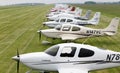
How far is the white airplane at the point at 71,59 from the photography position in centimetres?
1437

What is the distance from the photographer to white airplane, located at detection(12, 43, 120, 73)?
47.1ft

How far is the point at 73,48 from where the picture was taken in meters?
14.6

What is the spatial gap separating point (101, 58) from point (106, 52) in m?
0.42

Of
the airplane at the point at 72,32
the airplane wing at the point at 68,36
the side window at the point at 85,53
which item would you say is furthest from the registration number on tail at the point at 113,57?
the airplane at the point at 72,32

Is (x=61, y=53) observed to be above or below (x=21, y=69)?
above

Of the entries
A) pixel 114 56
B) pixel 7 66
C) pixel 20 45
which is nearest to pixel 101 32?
pixel 20 45

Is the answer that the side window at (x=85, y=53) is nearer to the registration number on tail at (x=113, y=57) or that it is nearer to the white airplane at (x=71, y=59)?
the white airplane at (x=71, y=59)

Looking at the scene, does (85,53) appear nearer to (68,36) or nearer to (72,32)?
(68,36)

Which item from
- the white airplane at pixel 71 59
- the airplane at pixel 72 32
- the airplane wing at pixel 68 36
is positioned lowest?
the airplane wing at pixel 68 36

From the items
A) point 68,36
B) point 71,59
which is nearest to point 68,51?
point 71,59

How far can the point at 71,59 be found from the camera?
14.5 meters

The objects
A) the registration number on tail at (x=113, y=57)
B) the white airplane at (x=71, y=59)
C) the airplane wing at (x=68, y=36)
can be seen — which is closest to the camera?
the white airplane at (x=71, y=59)

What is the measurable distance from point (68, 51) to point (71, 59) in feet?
1.46

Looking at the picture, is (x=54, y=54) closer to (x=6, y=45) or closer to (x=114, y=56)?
(x=114, y=56)
